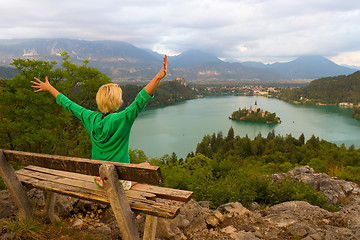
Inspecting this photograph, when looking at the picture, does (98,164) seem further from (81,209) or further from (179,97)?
(179,97)

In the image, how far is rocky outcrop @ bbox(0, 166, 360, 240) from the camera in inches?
130

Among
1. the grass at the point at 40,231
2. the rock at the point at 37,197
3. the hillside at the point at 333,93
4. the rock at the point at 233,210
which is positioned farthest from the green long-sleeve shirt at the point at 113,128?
the hillside at the point at 333,93

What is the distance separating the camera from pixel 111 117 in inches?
78.5

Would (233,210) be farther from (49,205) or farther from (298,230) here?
(49,205)


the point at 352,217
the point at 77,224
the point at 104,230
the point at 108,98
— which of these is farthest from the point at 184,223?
the point at 352,217

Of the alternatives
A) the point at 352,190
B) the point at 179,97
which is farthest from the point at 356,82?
the point at 352,190

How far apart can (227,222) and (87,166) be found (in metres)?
2.99

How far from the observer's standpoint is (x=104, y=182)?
178cm

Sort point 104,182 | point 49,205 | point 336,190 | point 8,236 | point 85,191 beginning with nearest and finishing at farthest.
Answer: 1. point 104,182
2. point 85,191
3. point 8,236
4. point 49,205
5. point 336,190

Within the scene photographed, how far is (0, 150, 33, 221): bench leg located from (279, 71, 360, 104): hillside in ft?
466

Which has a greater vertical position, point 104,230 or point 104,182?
point 104,182

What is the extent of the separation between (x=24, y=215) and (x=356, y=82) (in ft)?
554

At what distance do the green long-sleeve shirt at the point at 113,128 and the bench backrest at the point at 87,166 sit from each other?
11.2 inches

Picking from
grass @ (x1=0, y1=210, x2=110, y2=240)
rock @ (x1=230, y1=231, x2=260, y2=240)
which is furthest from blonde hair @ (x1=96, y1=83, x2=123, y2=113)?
rock @ (x1=230, y1=231, x2=260, y2=240)
